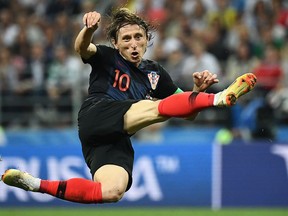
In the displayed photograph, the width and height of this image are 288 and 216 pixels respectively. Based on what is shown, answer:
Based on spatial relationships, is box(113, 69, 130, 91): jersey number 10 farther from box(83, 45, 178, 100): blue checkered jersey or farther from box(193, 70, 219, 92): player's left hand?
box(193, 70, 219, 92): player's left hand

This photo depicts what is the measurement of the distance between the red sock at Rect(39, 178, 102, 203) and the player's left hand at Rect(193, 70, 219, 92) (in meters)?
1.37

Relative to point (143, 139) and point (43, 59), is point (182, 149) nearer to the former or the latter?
point (143, 139)

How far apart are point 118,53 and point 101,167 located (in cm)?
118

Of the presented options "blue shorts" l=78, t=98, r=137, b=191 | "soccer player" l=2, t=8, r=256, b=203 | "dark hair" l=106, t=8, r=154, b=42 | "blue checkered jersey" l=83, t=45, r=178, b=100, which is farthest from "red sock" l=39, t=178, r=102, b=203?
"dark hair" l=106, t=8, r=154, b=42

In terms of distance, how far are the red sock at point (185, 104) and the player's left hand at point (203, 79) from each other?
627 millimetres

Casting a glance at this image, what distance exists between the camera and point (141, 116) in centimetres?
741

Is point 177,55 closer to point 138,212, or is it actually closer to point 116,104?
point 138,212

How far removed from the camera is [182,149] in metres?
13.1

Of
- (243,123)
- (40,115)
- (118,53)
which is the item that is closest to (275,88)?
(243,123)

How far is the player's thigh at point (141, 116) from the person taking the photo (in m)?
7.36

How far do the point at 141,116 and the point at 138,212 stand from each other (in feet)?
15.8

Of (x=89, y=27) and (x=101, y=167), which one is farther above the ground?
(x=89, y=27)

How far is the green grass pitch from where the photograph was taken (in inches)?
461

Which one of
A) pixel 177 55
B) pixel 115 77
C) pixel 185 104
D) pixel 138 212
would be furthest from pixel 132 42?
pixel 177 55
